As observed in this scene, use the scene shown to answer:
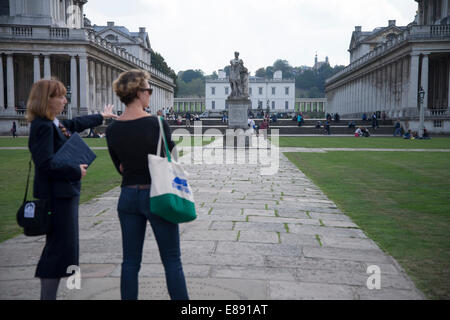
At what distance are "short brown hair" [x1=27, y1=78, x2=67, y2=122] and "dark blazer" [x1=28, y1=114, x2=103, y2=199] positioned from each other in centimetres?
5

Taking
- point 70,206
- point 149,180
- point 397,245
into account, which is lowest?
point 397,245

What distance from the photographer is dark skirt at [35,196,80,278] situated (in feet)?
10.8

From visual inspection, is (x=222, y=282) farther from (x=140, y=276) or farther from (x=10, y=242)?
(x=10, y=242)

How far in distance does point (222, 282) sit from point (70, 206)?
157 cm

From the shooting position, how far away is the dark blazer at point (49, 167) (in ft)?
10.5

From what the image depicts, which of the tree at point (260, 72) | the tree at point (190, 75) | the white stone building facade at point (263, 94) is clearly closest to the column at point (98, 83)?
the white stone building facade at point (263, 94)

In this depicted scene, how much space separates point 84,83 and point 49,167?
43804mm

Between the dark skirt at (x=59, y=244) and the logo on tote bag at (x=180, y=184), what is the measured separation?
91cm

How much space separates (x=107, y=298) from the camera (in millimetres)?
3662

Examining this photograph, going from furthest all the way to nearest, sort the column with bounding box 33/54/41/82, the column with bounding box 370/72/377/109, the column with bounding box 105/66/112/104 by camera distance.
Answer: the column with bounding box 370/72/377/109
the column with bounding box 105/66/112/104
the column with bounding box 33/54/41/82

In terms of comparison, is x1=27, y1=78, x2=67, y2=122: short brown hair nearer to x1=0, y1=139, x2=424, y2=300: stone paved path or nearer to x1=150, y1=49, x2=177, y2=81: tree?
x1=0, y1=139, x2=424, y2=300: stone paved path

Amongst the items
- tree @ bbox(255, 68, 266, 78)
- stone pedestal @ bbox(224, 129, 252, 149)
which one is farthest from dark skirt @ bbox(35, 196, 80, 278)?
tree @ bbox(255, 68, 266, 78)

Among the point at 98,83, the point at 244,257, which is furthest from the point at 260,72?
the point at 244,257
